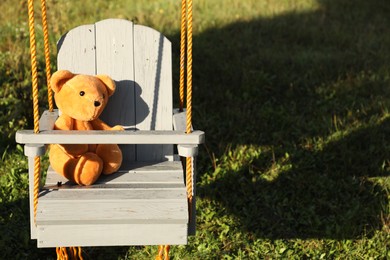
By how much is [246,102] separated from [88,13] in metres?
2.85

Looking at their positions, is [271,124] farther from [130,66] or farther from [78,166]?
[78,166]

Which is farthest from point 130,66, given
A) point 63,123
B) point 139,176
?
point 139,176

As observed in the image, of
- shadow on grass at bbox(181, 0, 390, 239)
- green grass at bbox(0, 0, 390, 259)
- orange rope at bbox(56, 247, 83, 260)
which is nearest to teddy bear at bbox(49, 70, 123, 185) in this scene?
orange rope at bbox(56, 247, 83, 260)

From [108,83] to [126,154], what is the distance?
18.7 inches

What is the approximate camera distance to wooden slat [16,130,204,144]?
2952 millimetres

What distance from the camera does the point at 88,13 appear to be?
26.0 feet

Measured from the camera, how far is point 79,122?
3.51 m

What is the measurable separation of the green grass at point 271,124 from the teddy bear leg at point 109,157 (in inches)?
35.0

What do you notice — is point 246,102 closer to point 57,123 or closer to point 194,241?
point 194,241

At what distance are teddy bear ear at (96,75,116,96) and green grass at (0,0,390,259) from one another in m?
1.16

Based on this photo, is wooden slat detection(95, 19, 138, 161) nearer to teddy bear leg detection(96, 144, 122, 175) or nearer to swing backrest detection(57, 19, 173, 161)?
swing backrest detection(57, 19, 173, 161)

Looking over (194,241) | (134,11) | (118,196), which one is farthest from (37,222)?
(134,11)

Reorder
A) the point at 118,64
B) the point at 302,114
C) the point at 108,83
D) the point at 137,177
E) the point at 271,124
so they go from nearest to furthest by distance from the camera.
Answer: the point at 137,177 < the point at 108,83 < the point at 118,64 < the point at 271,124 < the point at 302,114

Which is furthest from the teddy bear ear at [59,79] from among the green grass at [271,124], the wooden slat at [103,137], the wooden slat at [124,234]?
the green grass at [271,124]
